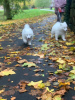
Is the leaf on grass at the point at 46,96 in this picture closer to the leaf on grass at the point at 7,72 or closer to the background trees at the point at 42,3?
the leaf on grass at the point at 7,72

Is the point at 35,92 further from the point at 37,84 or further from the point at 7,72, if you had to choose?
the point at 7,72

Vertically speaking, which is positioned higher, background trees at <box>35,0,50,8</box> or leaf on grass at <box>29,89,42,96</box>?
background trees at <box>35,0,50,8</box>

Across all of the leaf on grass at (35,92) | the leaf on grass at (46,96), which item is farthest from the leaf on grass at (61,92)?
the leaf on grass at (35,92)

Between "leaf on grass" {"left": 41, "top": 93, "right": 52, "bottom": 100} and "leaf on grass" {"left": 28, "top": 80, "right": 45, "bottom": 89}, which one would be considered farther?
"leaf on grass" {"left": 28, "top": 80, "right": 45, "bottom": 89}

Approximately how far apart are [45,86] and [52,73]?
→ 519 millimetres

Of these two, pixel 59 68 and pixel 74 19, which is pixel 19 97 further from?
pixel 74 19

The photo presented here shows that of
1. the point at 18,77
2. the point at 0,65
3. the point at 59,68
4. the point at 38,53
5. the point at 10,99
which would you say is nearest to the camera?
the point at 10,99

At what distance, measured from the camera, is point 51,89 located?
2627mm

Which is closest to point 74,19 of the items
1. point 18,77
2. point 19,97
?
point 18,77

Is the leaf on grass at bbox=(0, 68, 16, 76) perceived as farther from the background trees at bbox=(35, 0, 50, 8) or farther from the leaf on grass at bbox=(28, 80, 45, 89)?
the background trees at bbox=(35, 0, 50, 8)

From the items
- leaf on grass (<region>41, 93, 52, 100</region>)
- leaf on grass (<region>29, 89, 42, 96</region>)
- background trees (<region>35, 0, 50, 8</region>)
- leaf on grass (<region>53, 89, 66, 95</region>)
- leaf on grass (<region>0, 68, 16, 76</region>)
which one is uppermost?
background trees (<region>35, 0, 50, 8</region>)

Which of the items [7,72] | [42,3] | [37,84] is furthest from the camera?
[42,3]

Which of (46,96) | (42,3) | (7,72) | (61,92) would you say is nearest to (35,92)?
(46,96)

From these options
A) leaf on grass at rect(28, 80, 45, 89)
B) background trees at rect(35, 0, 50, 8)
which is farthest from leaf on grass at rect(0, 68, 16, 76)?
background trees at rect(35, 0, 50, 8)
